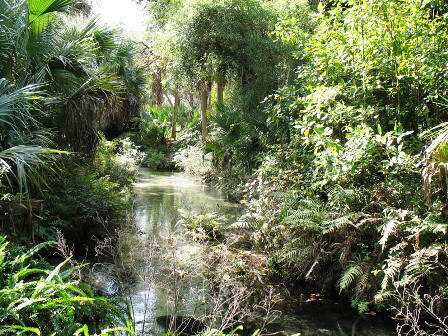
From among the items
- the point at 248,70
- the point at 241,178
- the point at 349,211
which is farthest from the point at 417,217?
the point at 248,70

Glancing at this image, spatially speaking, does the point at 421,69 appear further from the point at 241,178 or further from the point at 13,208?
the point at 241,178

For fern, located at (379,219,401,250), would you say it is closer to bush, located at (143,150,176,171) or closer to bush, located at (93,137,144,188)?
bush, located at (93,137,144,188)

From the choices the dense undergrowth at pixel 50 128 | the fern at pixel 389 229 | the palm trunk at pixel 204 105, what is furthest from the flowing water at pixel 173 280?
the palm trunk at pixel 204 105

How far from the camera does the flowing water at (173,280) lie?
4301 mm

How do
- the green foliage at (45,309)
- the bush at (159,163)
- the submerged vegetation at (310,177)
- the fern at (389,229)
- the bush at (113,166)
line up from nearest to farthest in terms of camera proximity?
the green foliage at (45,309), the submerged vegetation at (310,177), the fern at (389,229), the bush at (113,166), the bush at (159,163)

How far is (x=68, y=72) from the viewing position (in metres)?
6.89

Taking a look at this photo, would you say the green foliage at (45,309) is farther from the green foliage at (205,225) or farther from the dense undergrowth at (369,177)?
the green foliage at (205,225)

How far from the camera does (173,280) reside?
13.9 ft

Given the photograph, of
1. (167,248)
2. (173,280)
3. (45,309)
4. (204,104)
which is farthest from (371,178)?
(204,104)

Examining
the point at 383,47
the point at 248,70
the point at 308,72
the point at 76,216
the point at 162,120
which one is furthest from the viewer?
the point at 162,120

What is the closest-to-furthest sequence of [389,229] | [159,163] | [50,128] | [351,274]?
[389,229], [351,274], [50,128], [159,163]

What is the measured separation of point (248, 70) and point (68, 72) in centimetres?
903

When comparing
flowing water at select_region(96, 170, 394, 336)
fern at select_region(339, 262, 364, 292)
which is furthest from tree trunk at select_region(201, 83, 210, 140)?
fern at select_region(339, 262, 364, 292)

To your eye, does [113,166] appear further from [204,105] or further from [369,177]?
[369,177]
